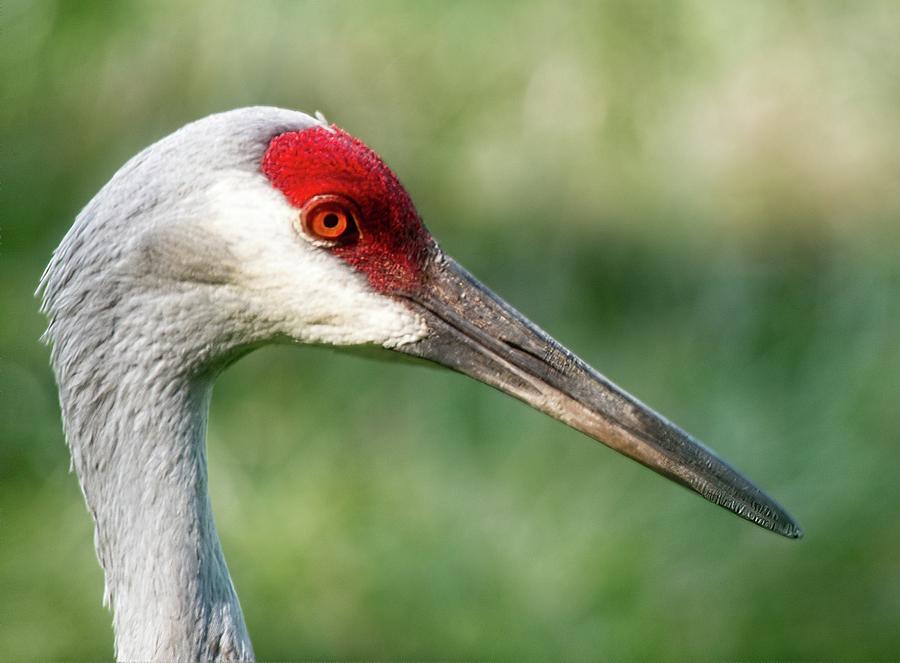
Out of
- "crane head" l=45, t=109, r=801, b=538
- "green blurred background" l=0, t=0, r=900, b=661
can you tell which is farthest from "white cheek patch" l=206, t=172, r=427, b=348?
"green blurred background" l=0, t=0, r=900, b=661

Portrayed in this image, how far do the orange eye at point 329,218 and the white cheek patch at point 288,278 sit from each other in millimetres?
24

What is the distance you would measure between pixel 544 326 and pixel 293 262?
3.13 meters

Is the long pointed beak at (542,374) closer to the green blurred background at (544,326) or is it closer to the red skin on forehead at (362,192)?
the red skin on forehead at (362,192)

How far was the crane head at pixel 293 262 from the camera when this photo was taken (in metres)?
2.31

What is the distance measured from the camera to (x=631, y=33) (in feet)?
18.8

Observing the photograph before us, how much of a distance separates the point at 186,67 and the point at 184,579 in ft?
11.8

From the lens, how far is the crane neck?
7.76 feet

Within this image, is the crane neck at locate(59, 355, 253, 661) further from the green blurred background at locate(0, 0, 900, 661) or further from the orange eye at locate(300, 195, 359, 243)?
the green blurred background at locate(0, 0, 900, 661)

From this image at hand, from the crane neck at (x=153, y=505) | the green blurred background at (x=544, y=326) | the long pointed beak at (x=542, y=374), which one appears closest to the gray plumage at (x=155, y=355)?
the crane neck at (x=153, y=505)

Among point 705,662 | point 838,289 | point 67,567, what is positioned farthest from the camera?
point 838,289

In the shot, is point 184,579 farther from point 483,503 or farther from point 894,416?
point 894,416

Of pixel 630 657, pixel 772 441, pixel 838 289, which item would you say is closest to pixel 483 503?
pixel 630 657

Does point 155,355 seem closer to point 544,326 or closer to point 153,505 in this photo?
point 153,505

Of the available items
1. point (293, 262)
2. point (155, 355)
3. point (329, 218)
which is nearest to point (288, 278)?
point (293, 262)
